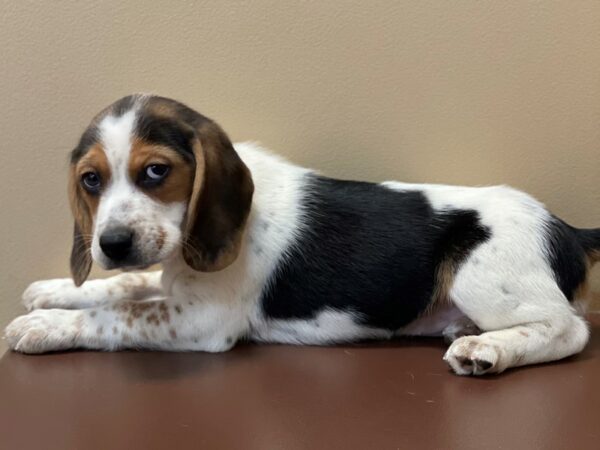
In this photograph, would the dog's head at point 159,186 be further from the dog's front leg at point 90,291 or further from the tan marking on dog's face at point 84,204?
the dog's front leg at point 90,291

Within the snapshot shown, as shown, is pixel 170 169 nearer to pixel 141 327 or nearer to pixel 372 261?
pixel 141 327

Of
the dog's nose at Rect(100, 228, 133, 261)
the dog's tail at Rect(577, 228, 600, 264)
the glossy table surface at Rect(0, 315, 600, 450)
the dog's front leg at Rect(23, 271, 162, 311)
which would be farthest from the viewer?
the dog's front leg at Rect(23, 271, 162, 311)

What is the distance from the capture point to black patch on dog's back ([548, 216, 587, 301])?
2273 millimetres

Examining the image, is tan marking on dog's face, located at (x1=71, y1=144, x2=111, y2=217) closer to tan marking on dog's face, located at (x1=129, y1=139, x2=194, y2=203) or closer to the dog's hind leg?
tan marking on dog's face, located at (x1=129, y1=139, x2=194, y2=203)

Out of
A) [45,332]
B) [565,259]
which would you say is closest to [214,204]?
[45,332]

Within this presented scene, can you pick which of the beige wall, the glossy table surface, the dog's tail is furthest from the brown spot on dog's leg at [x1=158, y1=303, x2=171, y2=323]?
the dog's tail

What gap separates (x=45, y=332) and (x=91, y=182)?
0.51m

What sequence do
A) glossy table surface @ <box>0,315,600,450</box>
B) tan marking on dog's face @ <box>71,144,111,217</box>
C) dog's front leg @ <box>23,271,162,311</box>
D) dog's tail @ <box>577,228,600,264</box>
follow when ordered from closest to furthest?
1. glossy table surface @ <box>0,315,600,450</box>
2. tan marking on dog's face @ <box>71,144,111,217</box>
3. dog's tail @ <box>577,228,600,264</box>
4. dog's front leg @ <box>23,271,162,311</box>

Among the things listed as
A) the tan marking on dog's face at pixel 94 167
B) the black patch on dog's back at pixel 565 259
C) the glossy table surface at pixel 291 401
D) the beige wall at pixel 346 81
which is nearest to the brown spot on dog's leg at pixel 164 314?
the glossy table surface at pixel 291 401

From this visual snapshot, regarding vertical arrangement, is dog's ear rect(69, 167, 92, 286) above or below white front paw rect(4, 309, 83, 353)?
above

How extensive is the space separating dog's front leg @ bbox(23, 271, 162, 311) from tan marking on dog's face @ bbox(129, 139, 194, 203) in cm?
62

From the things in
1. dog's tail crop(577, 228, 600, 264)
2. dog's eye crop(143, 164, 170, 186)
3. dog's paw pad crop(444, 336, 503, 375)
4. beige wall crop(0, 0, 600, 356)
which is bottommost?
dog's paw pad crop(444, 336, 503, 375)

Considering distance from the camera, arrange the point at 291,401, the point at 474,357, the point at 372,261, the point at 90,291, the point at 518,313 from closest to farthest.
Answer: the point at 291,401, the point at 474,357, the point at 518,313, the point at 372,261, the point at 90,291

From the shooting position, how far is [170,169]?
2.12 metres
